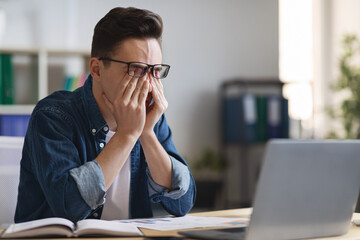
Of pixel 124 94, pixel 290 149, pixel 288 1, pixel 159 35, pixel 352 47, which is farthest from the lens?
pixel 288 1

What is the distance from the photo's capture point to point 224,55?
4.64m

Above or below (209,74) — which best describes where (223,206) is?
below

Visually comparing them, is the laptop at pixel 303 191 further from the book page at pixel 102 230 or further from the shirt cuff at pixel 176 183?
the shirt cuff at pixel 176 183

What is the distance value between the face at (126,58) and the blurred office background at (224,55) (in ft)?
8.45

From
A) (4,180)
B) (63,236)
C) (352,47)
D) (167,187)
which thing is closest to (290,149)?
(63,236)

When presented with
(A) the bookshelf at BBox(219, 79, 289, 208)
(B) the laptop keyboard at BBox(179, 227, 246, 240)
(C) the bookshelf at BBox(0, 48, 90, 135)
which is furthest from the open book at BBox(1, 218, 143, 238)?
(A) the bookshelf at BBox(219, 79, 289, 208)

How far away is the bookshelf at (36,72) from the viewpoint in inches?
138

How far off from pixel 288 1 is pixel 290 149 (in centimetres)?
437

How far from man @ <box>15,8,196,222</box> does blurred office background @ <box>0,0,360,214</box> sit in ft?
8.33

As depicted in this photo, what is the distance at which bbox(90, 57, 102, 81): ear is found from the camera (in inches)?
55.5

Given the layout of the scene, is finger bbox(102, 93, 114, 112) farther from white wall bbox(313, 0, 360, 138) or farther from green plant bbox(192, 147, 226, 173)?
white wall bbox(313, 0, 360, 138)

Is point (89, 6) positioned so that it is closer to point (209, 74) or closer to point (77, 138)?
point (209, 74)

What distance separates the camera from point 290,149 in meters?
0.87

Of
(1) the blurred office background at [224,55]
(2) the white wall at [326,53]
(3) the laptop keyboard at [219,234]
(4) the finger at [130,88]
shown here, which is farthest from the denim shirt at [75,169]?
(2) the white wall at [326,53]
